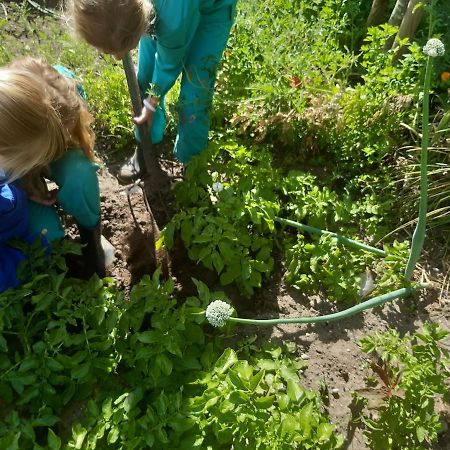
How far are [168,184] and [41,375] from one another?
1351 mm

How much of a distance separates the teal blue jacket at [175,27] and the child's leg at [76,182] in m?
0.55

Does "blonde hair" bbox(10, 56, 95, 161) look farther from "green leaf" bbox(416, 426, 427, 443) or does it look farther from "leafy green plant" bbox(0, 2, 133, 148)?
"green leaf" bbox(416, 426, 427, 443)

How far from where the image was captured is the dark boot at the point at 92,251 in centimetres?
214

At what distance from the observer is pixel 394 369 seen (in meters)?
1.84

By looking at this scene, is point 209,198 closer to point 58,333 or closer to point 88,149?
point 88,149

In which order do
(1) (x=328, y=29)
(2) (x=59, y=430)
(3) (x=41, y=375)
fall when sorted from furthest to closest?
(1) (x=328, y=29)
(2) (x=59, y=430)
(3) (x=41, y=375)

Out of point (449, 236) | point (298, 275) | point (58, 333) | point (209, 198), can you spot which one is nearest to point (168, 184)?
point (209, 198)

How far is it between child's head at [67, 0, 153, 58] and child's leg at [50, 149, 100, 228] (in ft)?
1.48

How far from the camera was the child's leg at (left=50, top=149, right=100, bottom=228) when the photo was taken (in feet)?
6.29

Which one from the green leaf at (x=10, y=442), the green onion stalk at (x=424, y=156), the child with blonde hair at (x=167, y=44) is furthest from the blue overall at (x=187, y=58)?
the green leaf at (x=10, y=442)

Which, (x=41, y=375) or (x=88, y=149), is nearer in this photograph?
(x=41, y=375)

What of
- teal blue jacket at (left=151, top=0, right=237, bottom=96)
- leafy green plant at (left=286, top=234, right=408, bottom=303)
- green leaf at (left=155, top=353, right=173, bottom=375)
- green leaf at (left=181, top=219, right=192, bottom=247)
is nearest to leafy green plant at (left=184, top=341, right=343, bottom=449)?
green leaf at (left=155, top=353, right=173, bottom=375)

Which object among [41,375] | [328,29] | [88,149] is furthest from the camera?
[328,29]

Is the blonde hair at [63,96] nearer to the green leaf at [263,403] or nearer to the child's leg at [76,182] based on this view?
the child's leg at [76,182]
